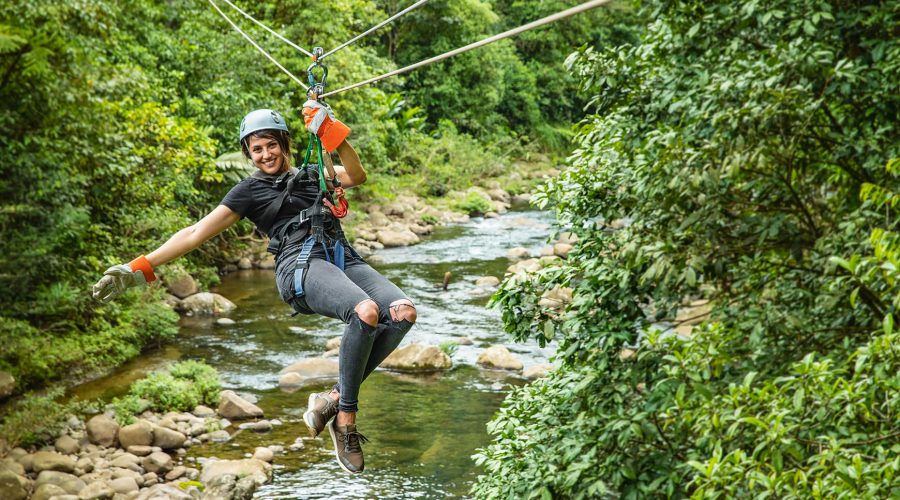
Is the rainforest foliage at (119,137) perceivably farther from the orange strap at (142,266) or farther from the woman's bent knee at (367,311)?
the orange strap at (142,266)

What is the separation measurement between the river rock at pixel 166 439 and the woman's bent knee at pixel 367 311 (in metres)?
7.73

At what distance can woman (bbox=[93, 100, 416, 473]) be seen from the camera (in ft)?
15.1

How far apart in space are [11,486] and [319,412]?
6073 mm

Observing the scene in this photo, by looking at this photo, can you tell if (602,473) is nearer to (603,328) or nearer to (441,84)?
(603,328)

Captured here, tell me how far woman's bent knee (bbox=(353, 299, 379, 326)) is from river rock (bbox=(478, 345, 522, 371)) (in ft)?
31.1

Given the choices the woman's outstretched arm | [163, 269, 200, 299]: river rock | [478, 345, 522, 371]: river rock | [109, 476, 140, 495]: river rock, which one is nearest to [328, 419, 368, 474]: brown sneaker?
the woman's outstretched arm

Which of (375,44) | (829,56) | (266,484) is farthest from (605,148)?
(375,44)

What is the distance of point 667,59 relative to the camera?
21.7ft

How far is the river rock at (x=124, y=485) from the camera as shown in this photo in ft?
32.3

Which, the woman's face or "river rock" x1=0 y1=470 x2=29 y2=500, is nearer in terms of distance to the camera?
the woman's face

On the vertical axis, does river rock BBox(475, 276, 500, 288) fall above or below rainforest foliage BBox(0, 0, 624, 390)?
below

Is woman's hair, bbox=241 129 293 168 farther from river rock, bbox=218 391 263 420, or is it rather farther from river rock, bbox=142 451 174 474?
river rock, bbox=218 391 263 420

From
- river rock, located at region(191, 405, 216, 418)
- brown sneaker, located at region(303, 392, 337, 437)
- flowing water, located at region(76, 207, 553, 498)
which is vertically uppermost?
brown sneaker, located at region(303, 392, 337, 437)

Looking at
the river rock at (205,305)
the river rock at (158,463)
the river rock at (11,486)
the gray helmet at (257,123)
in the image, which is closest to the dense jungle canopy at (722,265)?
the gray helmet at (257,123)
